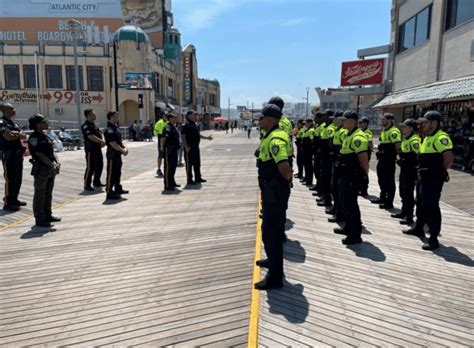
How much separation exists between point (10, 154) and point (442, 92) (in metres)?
→ 15.0

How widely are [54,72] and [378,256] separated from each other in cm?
4182

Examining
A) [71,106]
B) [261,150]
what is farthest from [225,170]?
[71,106]

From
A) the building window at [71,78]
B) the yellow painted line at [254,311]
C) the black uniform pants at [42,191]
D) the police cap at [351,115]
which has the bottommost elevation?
the yellow painted line at [254,311]

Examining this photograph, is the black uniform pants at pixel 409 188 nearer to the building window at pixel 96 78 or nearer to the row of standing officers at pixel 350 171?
the row of standing officers at pixel 350 171

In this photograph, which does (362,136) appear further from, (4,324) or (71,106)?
(71,106)

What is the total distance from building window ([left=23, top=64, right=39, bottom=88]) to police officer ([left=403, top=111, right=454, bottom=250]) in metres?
42.6

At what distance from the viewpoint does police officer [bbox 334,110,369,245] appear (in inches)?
200

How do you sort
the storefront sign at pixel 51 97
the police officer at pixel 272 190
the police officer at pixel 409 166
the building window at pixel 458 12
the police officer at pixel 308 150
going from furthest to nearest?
1. the storefront sign at pixel 51 97
2. the building window at pixel 458 12
3. the police officer at pixel 308 150
4. the police officer at pixel 409 166
5. the police officer at pixel 272 190

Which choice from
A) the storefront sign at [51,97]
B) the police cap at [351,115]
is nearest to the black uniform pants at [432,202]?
the police cap at [351,115]

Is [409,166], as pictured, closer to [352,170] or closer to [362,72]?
[352,170]

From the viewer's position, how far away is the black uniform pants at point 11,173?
6840 mm

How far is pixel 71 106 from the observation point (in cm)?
3881

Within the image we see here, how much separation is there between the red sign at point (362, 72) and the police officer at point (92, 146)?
102 ft

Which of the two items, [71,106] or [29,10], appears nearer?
[71,106]
